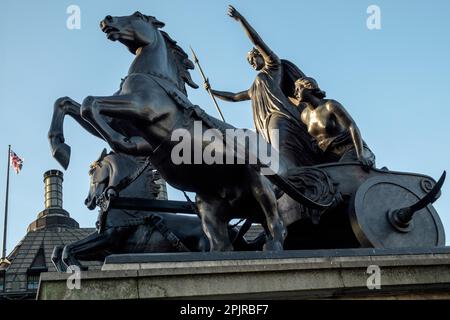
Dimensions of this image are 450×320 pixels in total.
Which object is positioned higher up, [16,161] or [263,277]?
[16,161]

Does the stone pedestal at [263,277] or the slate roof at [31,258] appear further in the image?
the slate roof at [31,258]

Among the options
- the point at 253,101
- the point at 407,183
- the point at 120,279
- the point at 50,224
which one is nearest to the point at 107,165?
the point at 253,101

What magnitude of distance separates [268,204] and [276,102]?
335 cm

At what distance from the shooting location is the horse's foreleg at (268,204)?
39.7 ft

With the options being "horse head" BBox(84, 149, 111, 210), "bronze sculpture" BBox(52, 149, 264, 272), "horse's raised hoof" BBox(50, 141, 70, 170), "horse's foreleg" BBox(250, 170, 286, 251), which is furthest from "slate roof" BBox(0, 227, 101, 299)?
"horse's foreleg" BBox(250, 170, 286, 251)

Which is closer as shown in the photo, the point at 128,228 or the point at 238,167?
the point at 238,167

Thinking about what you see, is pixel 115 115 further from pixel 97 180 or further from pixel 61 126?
pixel 97 180

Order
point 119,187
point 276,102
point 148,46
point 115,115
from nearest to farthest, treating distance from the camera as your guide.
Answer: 1. point 115,115
2. point 148,46
3. point 119,187
4. point 276,102

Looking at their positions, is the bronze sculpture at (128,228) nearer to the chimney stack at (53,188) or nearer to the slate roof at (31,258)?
the slate roof at (31,258)

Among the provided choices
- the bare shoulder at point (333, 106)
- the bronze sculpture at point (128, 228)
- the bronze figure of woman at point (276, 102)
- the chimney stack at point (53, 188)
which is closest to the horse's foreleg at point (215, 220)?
the bronze sculpture at point (128, 228)

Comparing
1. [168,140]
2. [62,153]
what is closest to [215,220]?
[168,140]

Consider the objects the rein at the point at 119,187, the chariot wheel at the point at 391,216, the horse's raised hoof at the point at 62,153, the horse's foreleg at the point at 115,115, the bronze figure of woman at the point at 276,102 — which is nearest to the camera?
the horse's foreleg at the point at 115,115

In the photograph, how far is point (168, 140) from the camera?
11.9m

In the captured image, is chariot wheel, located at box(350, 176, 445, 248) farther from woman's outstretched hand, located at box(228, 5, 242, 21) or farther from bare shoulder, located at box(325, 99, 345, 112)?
woman's outstretched hand, located at box(228, 5, 242, 21)
